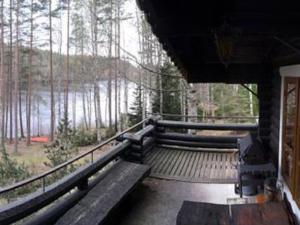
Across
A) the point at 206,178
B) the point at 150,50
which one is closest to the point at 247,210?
the point at 206,178

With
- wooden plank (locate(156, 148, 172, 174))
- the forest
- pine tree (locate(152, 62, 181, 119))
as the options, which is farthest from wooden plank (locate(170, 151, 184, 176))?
pine tree (locate(152, 62, 181, 119))

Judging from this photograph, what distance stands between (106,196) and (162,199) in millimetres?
1176

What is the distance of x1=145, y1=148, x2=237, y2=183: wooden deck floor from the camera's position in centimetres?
595

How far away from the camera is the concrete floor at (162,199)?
14.4 ft

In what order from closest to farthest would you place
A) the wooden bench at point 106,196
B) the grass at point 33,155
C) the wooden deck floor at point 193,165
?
the wooden bench at point 106,196
the wooden deck floor at point 193,165
the grass at point 33,155

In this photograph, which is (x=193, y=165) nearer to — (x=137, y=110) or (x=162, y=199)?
(x=162, y=199)

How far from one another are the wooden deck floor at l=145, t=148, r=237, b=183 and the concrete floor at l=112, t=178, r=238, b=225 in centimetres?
27

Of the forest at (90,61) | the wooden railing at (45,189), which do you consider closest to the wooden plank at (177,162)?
the wooden railing at (45,189)

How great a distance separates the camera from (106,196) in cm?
409

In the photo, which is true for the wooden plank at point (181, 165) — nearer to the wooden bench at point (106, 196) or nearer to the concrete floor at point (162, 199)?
the concrete floor at point (162, 199)

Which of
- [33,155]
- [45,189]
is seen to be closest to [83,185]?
[45,189]

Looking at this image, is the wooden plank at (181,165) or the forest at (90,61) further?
the forest at (90,61)

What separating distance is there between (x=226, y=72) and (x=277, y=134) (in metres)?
1.29

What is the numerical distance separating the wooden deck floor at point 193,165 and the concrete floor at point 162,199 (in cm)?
27
